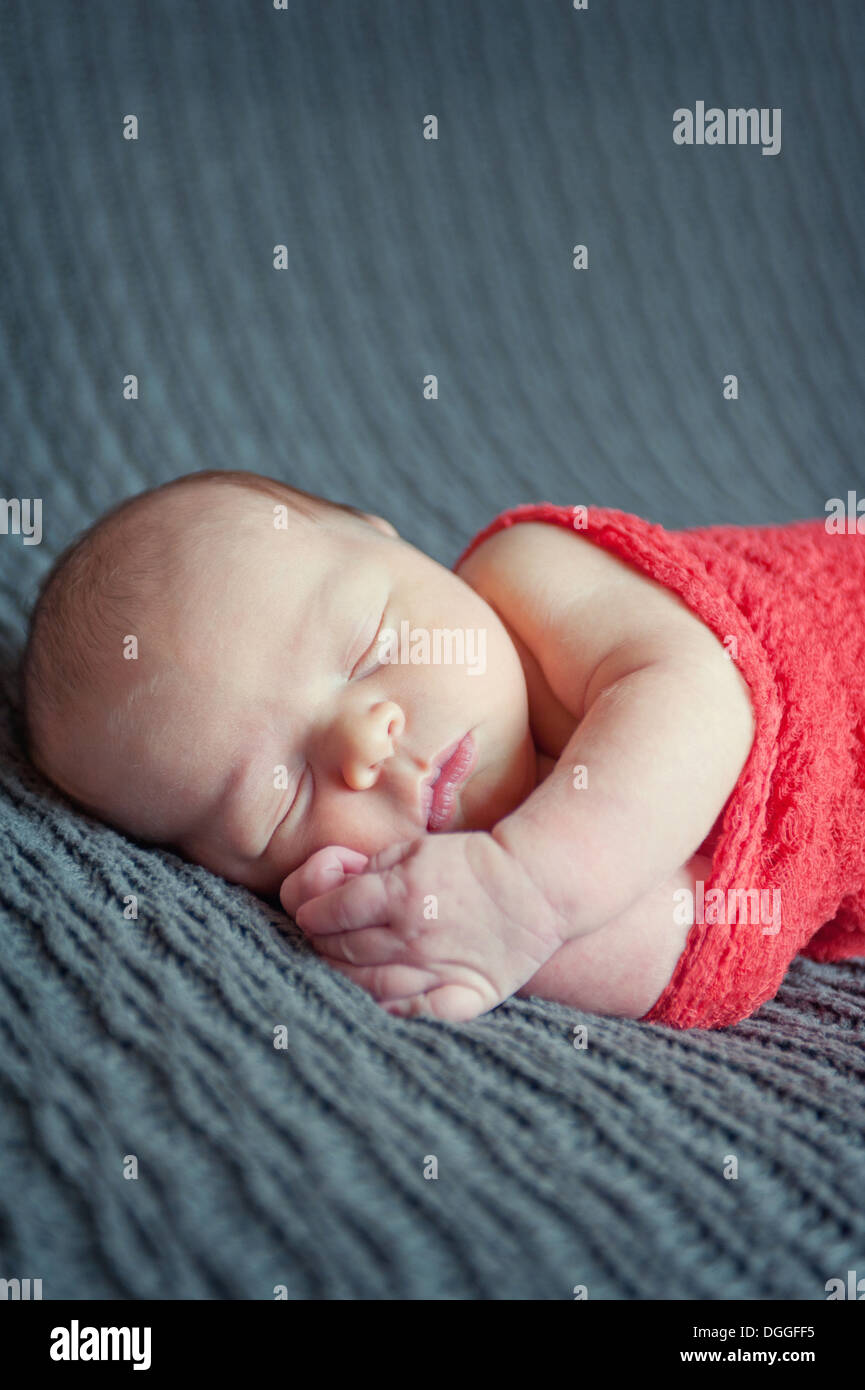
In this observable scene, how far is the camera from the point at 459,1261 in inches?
21.3

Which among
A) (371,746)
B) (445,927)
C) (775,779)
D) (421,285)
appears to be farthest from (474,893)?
(421,285)

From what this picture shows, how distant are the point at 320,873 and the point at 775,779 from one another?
36cm

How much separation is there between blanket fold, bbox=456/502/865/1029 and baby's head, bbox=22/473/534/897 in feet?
0.57

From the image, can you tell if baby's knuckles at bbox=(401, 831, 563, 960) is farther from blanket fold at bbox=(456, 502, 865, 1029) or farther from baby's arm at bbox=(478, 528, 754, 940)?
blanket fold at bbox=(456, 502, 865, 1029)

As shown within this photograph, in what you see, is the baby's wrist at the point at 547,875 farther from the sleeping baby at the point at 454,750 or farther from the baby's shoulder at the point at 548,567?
the baby's shoulder at the point at 548,567

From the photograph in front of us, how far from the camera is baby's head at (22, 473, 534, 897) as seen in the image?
0.83 m

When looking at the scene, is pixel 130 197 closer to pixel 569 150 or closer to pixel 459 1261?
pixel 569 150

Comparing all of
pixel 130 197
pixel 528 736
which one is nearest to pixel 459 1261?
pixel 528 736

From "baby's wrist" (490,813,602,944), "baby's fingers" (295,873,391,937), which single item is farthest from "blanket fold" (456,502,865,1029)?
"baby's fingers" (295,873,391,937)

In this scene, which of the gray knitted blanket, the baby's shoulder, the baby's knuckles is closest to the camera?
the baby's knuckles

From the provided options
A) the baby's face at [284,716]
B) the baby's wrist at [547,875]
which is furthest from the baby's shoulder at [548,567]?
the baby's wrist at [547,875]

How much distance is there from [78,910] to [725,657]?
0.51 meters

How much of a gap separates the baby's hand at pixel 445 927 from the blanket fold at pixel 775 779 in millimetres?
174

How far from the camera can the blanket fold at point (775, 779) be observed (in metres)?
0.86
